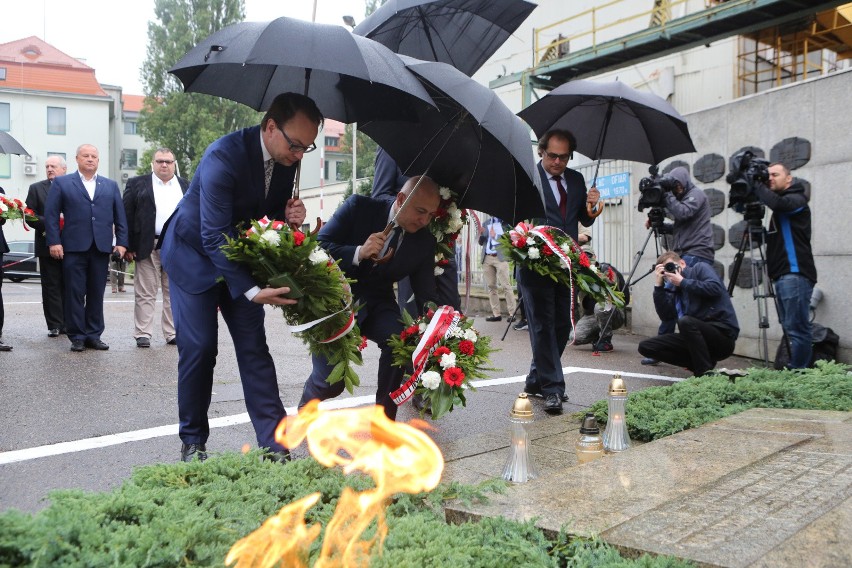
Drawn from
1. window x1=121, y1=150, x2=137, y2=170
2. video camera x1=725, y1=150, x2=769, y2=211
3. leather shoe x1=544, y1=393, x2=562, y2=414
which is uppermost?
window x1=121, y1=150, x2=137, y2=170

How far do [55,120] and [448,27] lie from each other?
57.3 meters

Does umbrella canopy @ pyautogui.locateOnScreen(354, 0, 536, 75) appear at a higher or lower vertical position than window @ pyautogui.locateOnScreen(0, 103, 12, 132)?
lower

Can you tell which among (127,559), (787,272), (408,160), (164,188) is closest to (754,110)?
(787,272)

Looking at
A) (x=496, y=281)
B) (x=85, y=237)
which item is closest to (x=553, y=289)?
(x=85, y=237)

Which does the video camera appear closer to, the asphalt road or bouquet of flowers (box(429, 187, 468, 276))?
the asphalt road

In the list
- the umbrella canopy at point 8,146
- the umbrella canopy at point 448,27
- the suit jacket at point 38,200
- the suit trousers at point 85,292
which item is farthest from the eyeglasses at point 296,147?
the umbrella canopy at point 8,146

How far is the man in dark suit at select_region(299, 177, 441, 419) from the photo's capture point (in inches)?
189

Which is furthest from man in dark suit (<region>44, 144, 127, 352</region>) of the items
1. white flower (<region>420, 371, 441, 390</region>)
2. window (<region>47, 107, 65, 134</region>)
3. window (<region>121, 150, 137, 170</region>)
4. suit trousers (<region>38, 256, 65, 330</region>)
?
window (<region>121, 150, 137, 170</region>)

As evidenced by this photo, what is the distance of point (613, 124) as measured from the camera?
7117mm

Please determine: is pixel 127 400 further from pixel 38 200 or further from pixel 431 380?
pixel 38 200

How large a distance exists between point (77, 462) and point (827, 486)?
395 centimetres

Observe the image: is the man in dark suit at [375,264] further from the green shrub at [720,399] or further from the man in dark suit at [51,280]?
the man in dark suit at [51,280]

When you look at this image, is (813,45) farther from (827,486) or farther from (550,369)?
(827,486)

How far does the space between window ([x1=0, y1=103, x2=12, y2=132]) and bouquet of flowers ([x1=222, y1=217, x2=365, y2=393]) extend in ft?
192
